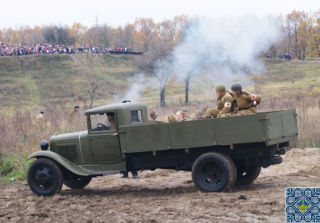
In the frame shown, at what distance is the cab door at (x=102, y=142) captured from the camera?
35.9 ft

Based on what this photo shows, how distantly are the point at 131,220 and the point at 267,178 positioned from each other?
15.8 ft

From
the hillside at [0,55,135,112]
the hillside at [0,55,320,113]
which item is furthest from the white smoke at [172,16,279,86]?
the hillside at [0,55,135,112]

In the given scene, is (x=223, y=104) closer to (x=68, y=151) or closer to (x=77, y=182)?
(x=68, y=151)

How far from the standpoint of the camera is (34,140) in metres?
16.6

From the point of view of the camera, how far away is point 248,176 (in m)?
11.3

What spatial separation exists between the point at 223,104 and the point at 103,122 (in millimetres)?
2435

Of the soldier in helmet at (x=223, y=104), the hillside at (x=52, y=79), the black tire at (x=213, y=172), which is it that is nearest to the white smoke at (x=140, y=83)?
the hillside at (x=52, y=79)

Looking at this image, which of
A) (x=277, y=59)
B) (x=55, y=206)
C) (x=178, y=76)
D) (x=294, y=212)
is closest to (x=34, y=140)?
(x=55, y=206)

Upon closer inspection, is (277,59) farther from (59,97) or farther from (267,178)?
(267,178)

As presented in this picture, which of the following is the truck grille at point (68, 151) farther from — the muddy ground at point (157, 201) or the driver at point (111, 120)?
the driver at point (111, 120)

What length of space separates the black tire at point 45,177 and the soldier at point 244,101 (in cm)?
386

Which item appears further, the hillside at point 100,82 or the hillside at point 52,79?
the hillside at point 52,79

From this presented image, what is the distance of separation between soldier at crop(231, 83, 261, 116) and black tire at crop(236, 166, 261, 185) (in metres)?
1.26
